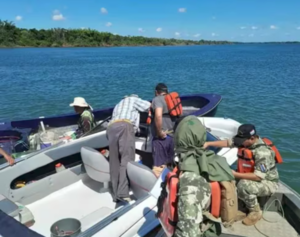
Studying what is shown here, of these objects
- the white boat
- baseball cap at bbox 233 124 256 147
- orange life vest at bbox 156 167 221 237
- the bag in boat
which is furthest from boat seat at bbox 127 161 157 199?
the bag in boat

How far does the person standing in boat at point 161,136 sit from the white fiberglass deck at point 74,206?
2.99ft

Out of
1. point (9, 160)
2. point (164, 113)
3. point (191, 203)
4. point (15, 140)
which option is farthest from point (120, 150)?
point (15, 140)

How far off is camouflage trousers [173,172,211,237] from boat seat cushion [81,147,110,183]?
2.28 m

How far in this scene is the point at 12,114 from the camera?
40.7ft

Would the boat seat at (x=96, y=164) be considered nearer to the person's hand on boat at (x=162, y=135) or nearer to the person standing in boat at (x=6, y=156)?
the person's hand on boat at (x=162, y=135)

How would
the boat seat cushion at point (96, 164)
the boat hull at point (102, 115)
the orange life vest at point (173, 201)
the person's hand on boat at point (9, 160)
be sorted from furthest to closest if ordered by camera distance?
the boat hull at point (102, 115) < the boat seat cushion at point (96, 164) < the person's hand on boat at point (9, 160) < the orange life vest at point (173, 201)

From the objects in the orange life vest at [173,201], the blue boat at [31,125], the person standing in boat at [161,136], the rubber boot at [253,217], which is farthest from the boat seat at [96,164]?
the orange life vest at [173,201]

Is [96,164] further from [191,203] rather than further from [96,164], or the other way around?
[191,203]

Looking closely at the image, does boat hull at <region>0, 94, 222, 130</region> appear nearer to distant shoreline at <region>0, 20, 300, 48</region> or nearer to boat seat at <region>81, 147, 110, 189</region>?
boat seat at <region>81, 147, 110, 189</region>

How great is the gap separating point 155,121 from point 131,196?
107 cm

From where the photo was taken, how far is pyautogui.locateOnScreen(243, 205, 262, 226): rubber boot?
3.22m

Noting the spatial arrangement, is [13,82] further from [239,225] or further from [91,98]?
[239,225]

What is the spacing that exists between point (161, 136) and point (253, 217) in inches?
63.6

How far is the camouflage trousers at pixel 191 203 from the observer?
1.86 metres
